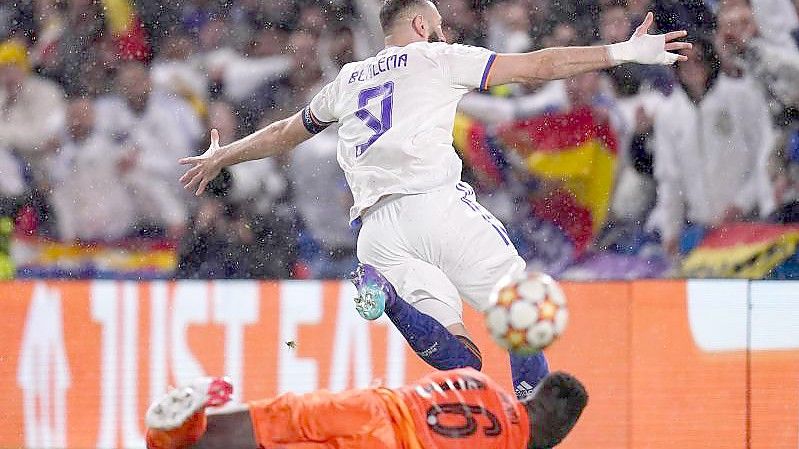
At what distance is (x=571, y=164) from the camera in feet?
26.0

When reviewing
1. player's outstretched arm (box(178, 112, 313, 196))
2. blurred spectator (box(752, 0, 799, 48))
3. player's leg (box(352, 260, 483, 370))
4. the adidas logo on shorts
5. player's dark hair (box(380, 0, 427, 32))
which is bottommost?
the adidas logo on shorts

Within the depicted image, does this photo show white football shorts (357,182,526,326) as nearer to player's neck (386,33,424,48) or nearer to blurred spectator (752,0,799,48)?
player's neck (386,33,424,48)

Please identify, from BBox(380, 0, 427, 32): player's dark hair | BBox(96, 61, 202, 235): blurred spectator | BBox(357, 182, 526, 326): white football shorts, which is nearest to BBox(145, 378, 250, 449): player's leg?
BBox(357, 182, 526, 326): white football shorts

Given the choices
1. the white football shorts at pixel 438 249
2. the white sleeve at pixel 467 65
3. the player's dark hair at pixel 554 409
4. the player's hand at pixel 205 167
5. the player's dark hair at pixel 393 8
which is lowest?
the player's dark hair at pixel 554 409

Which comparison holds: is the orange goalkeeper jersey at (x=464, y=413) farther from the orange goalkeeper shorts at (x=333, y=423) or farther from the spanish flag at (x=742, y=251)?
the spanish flag at (x=742, y=251)

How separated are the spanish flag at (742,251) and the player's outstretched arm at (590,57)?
3149mm

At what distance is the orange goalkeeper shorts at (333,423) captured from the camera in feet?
12.3

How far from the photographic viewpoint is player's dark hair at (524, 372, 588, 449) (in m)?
4.05

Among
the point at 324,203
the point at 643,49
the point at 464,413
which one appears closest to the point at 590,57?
the point at 643,49

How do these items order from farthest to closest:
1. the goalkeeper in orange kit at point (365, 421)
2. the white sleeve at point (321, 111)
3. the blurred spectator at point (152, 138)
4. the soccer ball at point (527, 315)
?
1. the blurred spectator at point (152, 138)
2. the white sleeve at point (321, 111)
3. the soccer ball at point (527, 315)
4. the goalkeeper in orange kit at point (365, 421)

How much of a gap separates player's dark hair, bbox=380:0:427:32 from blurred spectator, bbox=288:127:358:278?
2.78 metres

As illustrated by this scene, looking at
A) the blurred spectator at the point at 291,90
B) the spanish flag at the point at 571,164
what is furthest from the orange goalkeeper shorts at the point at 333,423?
the blurred spectator at the point at 291,90

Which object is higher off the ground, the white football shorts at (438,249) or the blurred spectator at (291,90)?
the blurred spectator at (291,90)

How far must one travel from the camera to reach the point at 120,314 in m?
6.68
